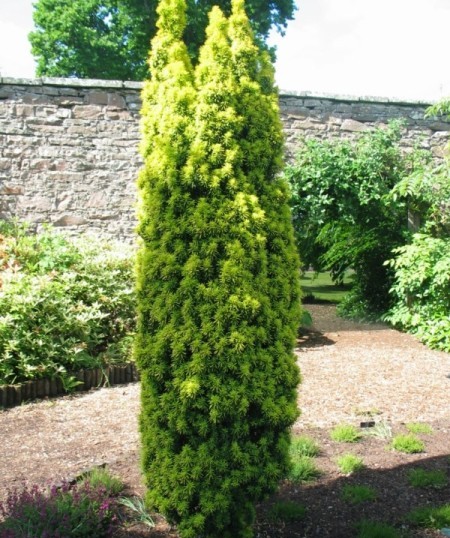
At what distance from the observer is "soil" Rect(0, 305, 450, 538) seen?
→ 3293 millimetres

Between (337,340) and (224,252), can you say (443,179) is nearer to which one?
(337,340)

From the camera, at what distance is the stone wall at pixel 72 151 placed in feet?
29.3

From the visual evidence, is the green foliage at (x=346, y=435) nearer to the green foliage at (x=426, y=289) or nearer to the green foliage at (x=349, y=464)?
the green foliage at (x=349, y=464)

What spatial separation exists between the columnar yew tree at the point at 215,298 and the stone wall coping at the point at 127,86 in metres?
6.29

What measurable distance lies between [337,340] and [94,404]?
148 inches

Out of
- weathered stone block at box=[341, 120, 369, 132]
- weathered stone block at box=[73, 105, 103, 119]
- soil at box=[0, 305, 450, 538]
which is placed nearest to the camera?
soil at box=[0, 305, 450, 538]

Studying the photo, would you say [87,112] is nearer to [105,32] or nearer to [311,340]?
[311,340]

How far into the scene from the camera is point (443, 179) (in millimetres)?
7891

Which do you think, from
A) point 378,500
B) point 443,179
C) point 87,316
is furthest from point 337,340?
point 378,500

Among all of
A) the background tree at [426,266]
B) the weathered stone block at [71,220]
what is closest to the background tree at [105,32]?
the weathered stone block at [71,220]

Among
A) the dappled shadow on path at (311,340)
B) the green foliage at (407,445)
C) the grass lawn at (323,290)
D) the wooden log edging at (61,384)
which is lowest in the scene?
the grass lawn at (323,290)

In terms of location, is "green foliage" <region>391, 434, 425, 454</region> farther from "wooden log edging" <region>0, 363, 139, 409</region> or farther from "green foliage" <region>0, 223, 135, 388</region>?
"green foliage" <region>0, 223, 135, 388</region>

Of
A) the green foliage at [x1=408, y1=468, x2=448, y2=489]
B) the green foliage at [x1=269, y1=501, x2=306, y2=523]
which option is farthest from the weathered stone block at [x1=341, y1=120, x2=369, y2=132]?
the green foliage at [x1=269, y1=501, x2=306, y2=523]

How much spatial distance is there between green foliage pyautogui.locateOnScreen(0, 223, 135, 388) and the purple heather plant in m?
2.82
